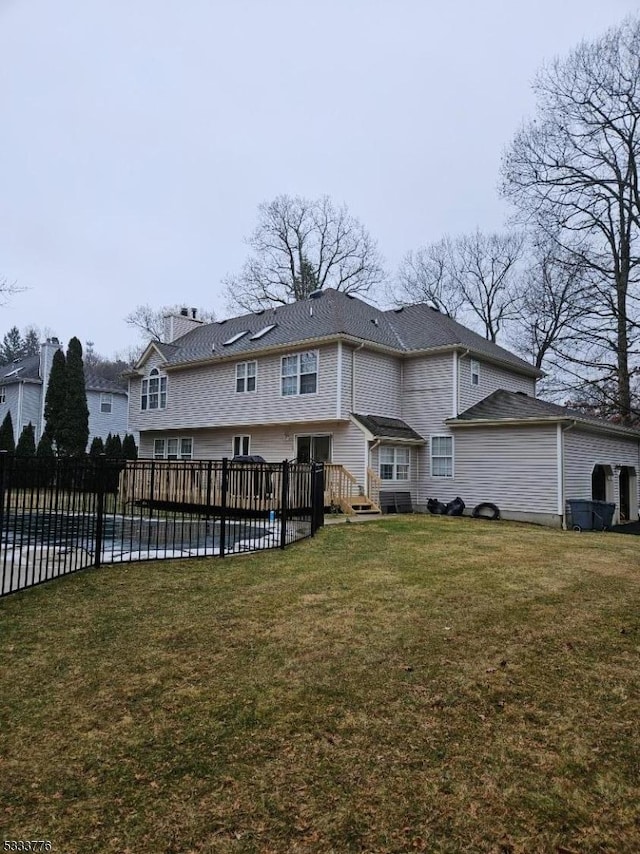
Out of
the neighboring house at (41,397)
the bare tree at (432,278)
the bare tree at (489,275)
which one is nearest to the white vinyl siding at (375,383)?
the bare tree at (432,278)

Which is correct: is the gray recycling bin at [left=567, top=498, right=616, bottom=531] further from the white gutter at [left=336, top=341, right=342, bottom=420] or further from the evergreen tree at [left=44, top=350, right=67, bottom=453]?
the evergreen tree at [left=44, top=350, right=67, bottom=453]

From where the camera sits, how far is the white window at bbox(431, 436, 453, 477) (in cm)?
1725

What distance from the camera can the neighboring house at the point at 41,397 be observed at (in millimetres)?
30375

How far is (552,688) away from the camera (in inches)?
136

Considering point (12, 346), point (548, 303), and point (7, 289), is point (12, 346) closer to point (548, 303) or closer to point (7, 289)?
point (7, 289)

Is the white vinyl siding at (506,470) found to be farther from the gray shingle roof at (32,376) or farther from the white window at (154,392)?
the gray shingle roof at (32,376)

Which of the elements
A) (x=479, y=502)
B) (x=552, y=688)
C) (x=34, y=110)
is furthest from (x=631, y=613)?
(x=34, y=110)

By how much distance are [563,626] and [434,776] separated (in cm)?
272

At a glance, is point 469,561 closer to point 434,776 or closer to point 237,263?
point 434,776

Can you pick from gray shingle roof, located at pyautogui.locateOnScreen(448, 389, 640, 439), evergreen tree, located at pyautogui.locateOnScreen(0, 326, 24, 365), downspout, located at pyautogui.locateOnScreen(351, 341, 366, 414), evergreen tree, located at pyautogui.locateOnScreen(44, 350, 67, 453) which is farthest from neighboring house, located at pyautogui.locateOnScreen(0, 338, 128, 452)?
evergreen tree, located at pyautogui.locateOnScreen(0, 326, 24, 365)

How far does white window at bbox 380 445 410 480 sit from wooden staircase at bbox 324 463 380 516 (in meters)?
0.79

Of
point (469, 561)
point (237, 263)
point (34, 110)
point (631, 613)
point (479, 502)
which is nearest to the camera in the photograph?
point (631, 613)

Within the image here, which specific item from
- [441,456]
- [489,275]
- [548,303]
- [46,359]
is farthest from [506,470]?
[46,359]

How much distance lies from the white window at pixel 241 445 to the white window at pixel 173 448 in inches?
101
